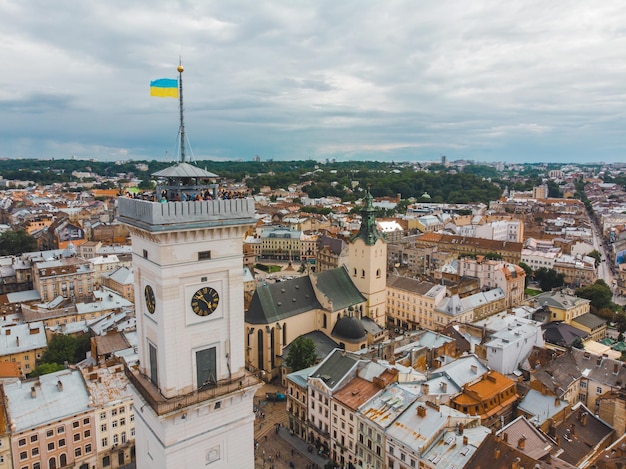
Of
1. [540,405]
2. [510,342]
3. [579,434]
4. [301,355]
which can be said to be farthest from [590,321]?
[301,355]

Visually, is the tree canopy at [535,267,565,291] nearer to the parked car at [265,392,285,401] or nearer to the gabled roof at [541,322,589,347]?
the gabled roof at [541,322,589,347]

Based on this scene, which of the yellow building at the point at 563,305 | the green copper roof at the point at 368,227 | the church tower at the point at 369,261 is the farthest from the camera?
the yellow building at the point at 563,305

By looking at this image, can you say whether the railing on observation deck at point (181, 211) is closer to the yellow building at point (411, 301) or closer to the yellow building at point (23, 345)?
the yellow building at point (23, 345)

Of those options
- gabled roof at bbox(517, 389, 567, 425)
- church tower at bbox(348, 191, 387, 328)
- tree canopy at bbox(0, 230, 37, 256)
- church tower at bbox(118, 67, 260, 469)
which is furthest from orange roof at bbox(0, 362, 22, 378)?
tree canopy at bbox(0, 230, 37, 256)

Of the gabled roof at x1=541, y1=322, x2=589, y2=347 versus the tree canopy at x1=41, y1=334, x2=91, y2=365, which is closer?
the tree canopy at x1=41, y1=334, x2=91, y2=365

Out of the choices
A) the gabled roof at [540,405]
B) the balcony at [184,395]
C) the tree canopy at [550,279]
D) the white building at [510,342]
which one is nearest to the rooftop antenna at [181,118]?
the balcony at [184,395]

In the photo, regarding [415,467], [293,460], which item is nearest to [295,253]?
[293,460]
